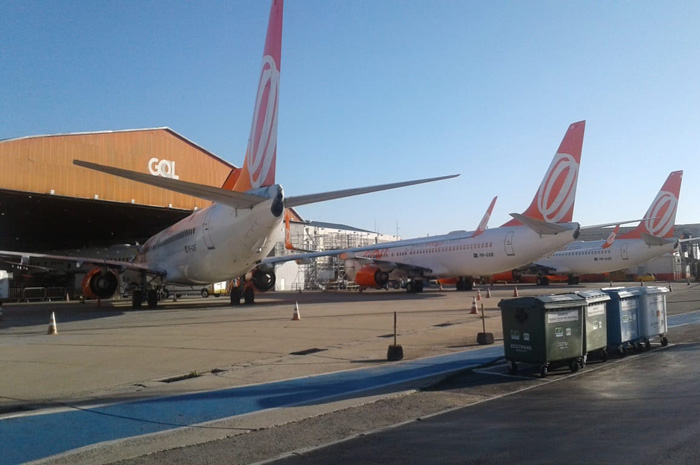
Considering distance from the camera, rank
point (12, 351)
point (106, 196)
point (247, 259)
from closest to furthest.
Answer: point (12, 351) < point (247, 259) < point (106, 196)

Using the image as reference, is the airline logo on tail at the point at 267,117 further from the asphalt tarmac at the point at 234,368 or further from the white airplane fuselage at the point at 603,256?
the white airplane fuselage at the point at 603,256

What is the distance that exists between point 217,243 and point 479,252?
19029 millimetres

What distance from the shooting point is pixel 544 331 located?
9.28 meters

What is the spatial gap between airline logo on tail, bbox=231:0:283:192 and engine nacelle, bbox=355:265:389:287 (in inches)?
751

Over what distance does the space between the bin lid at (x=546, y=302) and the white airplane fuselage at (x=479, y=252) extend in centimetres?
2032

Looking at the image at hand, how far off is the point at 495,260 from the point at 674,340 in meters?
20.3

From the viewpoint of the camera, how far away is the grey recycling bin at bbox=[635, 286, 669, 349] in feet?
38.8

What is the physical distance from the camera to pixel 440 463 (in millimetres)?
5082

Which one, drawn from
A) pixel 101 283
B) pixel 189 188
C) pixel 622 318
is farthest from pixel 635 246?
pixel 189 188

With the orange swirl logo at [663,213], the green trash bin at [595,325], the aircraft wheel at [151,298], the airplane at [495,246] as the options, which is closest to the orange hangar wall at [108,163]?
the aircraft wheel at [151,298]

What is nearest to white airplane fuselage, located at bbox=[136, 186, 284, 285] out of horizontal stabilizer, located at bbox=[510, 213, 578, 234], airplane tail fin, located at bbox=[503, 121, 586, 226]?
horizontal stabilizer, located at bbox=[510, 213, 578, 234]

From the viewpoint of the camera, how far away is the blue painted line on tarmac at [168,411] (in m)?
6.00

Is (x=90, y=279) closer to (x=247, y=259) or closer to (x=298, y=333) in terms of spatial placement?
(x=247, y=259)

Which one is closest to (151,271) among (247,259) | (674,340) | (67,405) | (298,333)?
(247,259)
